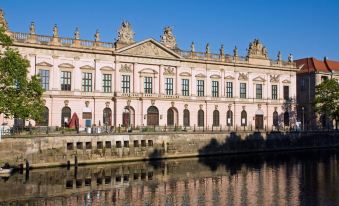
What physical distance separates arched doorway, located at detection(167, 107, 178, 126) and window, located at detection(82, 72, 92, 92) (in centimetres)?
1280

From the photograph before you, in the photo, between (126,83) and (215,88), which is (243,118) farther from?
(126,83)

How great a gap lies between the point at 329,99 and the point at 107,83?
37.7 meters

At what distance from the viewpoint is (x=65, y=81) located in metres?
61.5

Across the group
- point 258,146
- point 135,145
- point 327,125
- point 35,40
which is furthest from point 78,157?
point 327,125

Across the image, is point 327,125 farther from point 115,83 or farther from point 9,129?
point 9,129

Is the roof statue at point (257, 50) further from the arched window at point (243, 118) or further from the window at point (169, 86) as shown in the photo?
the window at point (169, 86)

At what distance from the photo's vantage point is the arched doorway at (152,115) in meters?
67.6

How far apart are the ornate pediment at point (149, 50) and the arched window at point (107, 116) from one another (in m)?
8.27

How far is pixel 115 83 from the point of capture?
6469 centimetres

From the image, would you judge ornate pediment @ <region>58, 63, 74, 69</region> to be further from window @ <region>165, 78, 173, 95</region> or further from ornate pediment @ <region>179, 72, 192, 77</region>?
ornate pediment @ <region>179, 72, 192, 77</region>

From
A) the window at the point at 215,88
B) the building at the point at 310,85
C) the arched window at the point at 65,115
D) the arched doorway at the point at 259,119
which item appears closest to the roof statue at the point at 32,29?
the arched window at the point at 65,115

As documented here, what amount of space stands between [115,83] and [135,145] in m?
11.6

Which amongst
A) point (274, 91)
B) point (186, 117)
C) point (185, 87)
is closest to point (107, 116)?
point (186, 117)

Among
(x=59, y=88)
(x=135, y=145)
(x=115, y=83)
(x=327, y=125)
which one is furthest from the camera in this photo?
(x=327, y=125)
